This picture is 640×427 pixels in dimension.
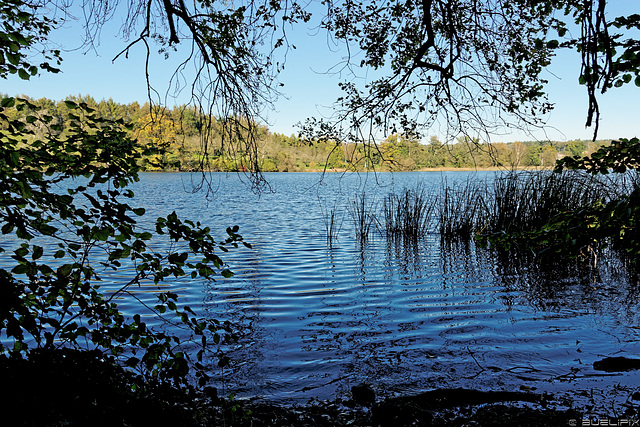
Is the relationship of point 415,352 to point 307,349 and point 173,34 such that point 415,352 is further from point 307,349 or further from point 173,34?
point 173,34

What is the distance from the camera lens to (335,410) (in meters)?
3.35

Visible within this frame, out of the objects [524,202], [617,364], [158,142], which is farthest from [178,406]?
[524,202]

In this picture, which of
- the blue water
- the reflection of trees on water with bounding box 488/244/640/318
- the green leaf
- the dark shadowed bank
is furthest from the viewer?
the reflection of trees on water with bounding box 488/244/640/318

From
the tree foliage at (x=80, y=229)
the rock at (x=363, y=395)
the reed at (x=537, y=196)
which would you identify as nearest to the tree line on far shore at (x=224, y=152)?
the tree foliage at (x=80, y=229)

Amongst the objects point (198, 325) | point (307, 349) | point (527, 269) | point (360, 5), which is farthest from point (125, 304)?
point (527, 269)

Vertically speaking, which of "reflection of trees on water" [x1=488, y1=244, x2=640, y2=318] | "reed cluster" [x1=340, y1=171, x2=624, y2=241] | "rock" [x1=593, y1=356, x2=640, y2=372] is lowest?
"reflection of trees on water" [x1=488, y1=244, x2=640, y2=318]

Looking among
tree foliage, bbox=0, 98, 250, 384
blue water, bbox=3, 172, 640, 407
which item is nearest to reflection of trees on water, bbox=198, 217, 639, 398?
blue water, bbox=3, 172, 640, 407

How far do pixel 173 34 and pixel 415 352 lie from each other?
3.61 meters

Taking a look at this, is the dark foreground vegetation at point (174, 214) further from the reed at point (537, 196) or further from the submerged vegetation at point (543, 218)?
the reed at point (537, 196)

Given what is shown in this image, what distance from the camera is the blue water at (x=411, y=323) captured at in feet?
12.8

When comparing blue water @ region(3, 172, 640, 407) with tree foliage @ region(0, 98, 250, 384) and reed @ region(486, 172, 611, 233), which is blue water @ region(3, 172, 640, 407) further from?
tree foliage @ region(0, 98, 250, 384)

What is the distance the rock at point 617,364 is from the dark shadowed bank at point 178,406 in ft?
3.02

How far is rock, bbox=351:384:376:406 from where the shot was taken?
347cm

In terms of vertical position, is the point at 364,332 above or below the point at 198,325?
below
